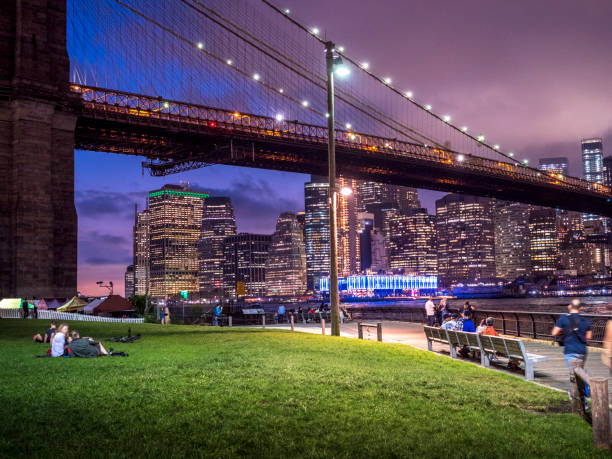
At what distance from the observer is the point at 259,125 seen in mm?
53281

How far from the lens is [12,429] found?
5934 mm

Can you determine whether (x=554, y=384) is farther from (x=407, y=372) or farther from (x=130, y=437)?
(x=130, y=437)

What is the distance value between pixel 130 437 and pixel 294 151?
5079cm

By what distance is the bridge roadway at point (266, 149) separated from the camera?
44000 millimetres

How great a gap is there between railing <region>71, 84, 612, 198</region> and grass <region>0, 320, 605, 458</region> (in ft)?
111

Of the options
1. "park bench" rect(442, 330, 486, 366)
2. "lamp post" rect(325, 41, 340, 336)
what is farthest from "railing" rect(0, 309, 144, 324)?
"park bench" rect(442, 330, 486, 366)

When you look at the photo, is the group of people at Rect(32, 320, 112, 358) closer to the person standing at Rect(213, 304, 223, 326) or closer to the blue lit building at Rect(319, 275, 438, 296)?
the person standing at Rect(213, 304, 223, 326)

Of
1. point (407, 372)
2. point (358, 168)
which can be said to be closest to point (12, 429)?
point (407, 372)

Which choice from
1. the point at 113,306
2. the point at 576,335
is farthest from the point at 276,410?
the point at 113,306

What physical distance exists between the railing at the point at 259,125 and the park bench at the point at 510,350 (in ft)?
114

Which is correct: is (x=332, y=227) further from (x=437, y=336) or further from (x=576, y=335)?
(x=576, y=335)

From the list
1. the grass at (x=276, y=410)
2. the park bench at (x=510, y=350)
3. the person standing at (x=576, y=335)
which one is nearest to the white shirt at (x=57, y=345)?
the grass at (x=276, y=410)

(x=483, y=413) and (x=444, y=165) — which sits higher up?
(x=444, y=165)

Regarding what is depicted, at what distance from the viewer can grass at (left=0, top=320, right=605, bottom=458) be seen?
17.9 feet
